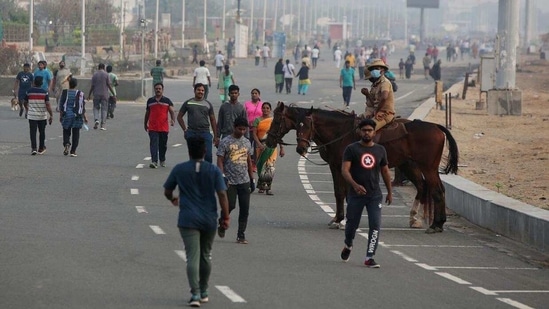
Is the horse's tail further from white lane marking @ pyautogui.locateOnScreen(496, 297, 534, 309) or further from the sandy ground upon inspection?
white lane marking @ pyautogui.locateOnScreen(496, 297, 534, 309)

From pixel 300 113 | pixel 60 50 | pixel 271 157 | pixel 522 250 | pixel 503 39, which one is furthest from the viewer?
pixel 60 50

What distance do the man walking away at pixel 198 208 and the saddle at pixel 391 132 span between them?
6.89m

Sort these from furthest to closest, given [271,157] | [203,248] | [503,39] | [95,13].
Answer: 1. [95,13]
2. [503,39]
3. [271,157]
4. [203,248]

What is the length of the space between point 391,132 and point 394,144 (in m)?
0.17

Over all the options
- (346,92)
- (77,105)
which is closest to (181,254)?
(77,105)

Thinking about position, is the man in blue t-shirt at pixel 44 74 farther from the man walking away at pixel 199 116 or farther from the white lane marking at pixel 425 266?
the white lane marking at pixel 425 266

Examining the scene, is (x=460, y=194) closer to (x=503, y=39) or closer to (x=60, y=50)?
(x=503, y=39)

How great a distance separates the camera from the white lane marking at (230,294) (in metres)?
12.9

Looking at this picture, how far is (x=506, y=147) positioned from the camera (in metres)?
34.8

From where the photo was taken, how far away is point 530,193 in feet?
77.6

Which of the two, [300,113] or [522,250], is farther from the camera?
[300,113]

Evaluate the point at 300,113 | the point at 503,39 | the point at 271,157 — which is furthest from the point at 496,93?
the point at 300,113

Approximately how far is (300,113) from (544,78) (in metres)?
64.6

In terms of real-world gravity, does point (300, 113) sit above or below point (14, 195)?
above
